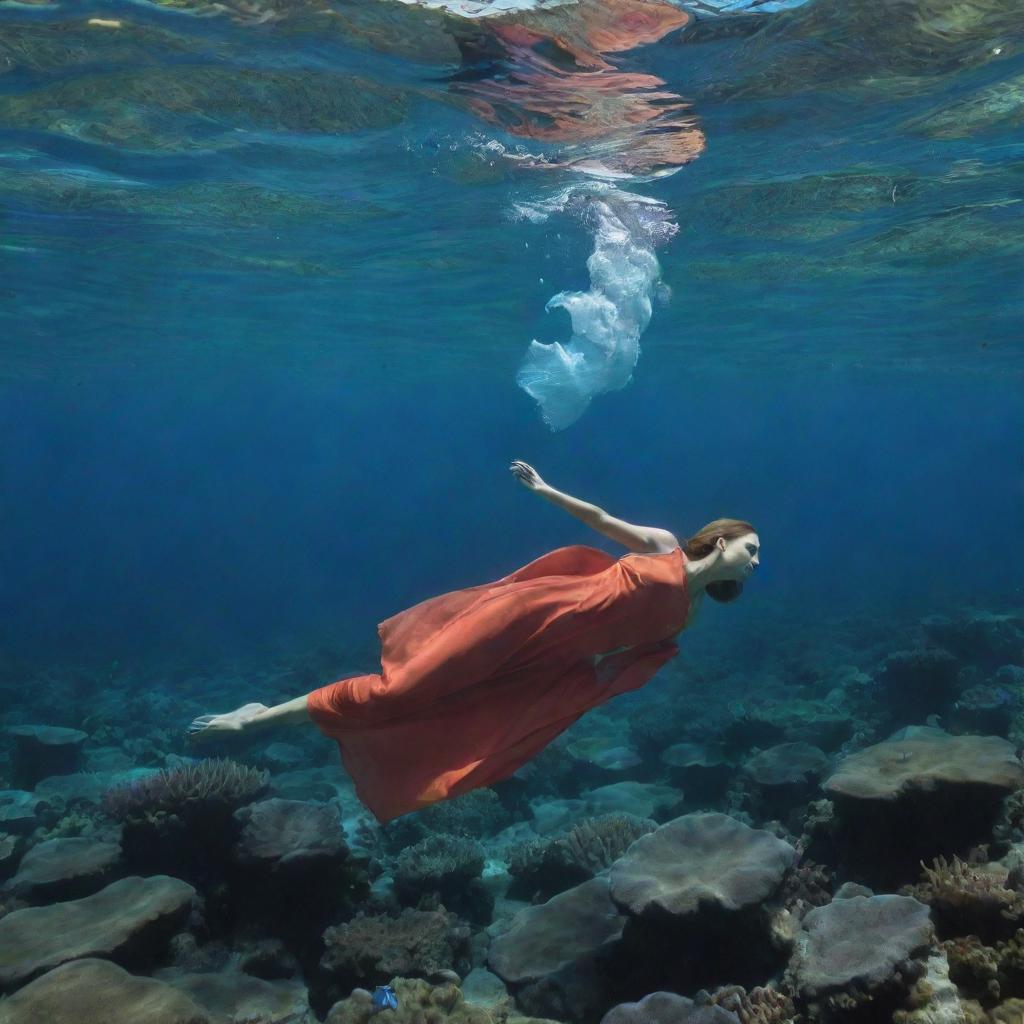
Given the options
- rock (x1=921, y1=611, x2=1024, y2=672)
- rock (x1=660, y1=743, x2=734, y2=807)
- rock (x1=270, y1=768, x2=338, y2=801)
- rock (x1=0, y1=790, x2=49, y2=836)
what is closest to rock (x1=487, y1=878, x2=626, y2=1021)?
rock (x1=660, y1=743, x2=734, y2=807)

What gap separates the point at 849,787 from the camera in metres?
6.60

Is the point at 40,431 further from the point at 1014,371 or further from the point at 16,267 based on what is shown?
the point at 1014,371

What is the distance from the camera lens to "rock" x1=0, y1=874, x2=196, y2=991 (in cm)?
596

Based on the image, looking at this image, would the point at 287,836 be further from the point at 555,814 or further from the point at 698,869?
the point at 555,814

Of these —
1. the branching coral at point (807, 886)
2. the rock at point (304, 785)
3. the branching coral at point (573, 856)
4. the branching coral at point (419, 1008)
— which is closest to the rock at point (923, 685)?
the branching coral at point (573, 856)

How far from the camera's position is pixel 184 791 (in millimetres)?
Answer: 8055

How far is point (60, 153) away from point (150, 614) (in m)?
32.2

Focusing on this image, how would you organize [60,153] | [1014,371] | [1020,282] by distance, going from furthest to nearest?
1. [1014,371]
2. [1020,282]
3. [60,153]

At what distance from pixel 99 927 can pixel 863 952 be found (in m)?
5.82

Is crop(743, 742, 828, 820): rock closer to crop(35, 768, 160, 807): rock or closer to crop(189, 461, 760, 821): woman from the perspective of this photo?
crop(189, 461, 760, 821): woman

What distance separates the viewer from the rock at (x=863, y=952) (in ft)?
14.1

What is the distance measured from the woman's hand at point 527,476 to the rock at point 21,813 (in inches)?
412

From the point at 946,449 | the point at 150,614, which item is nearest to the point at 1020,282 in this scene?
the point at 150,614

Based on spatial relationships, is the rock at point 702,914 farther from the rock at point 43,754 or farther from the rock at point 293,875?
the rock at point 43,754
